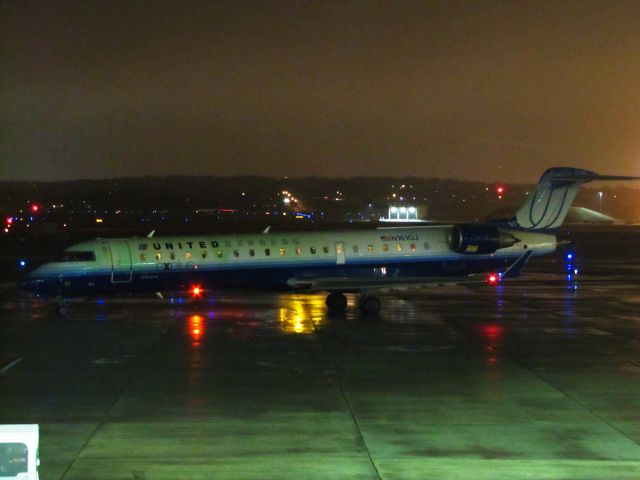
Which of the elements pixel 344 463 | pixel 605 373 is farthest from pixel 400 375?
pixel 344 463

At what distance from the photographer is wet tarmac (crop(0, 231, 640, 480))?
9.86 meters

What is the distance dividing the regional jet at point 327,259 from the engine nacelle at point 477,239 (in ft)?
0.10

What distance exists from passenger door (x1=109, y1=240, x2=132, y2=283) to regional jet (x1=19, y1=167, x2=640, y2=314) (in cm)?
3

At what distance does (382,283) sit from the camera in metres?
23.4

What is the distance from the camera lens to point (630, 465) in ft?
31.7

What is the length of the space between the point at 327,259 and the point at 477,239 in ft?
15.5

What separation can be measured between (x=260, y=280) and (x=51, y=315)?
19.6 feet

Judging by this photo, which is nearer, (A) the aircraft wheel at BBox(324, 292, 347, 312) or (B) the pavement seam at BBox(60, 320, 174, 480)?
(B) the pavement seam at BBox(60, 320, 174, 480)

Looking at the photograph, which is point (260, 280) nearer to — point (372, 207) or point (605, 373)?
point (605, 373)

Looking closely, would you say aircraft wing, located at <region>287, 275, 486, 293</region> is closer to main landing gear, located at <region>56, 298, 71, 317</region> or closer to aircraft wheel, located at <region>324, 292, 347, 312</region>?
aircraft wheel, located at <region>324, 292, 347, 312</region>

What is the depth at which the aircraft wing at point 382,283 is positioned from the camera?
23.2 meters

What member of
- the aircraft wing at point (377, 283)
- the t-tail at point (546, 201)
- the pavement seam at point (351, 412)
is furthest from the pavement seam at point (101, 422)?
the t-tail at point (546, 201)

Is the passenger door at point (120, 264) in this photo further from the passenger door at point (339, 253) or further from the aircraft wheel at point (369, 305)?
the aircraft wheel at point (369, 305)

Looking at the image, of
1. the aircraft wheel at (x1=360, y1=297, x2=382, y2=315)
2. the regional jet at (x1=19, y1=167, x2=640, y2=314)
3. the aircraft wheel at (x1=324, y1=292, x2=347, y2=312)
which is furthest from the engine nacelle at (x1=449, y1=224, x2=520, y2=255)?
the aircraft wheel at (x1=324, y1=292, x2=347, y2=312)
